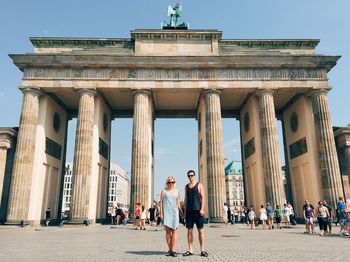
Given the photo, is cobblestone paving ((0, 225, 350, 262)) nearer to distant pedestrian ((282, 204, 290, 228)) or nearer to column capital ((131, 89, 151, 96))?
distant pedestrian ((282, 204, 290, 228))

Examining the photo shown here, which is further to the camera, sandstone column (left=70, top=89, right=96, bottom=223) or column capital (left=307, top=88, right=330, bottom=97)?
column capital (left=307, top=88, right=330, bottom=97)

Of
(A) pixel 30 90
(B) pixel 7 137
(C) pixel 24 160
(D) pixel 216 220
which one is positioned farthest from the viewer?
(B) pixel 7 137

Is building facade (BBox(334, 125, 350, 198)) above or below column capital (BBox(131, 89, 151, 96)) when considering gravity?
below

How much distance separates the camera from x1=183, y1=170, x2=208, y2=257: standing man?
23.4 ft

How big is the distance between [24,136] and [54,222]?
10.3 m

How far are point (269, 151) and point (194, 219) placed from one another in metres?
20.3

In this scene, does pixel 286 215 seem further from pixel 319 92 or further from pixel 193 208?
pixel 193 208

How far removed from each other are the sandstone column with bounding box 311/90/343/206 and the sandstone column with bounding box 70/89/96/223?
70.5 feet

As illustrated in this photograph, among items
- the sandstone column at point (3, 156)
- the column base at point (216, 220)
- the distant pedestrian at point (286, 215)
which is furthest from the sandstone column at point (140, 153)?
the sandstone column at point (3, 156)

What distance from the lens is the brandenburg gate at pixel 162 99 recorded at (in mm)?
25141

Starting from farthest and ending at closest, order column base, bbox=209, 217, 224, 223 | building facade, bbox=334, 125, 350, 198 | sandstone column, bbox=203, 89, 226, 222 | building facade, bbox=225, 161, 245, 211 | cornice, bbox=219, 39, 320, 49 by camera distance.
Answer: building facade, bbox=225, 161, 245, 211 → cornice, bbox=219, 39, 320, 49 → building facade, bbox=334, 125, 350, 198 → sandstone column, bbox=203, 89, 226, 222 → column base, bbox=209, 217, 224, 223

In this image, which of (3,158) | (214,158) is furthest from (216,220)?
(3,158)

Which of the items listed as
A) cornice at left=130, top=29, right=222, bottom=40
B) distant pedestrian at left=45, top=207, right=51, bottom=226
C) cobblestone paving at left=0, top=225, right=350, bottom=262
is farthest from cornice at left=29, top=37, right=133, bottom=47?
cobblestone paving at left=0, top=225, right=350, bottom=262

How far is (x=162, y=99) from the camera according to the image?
31953 mm
